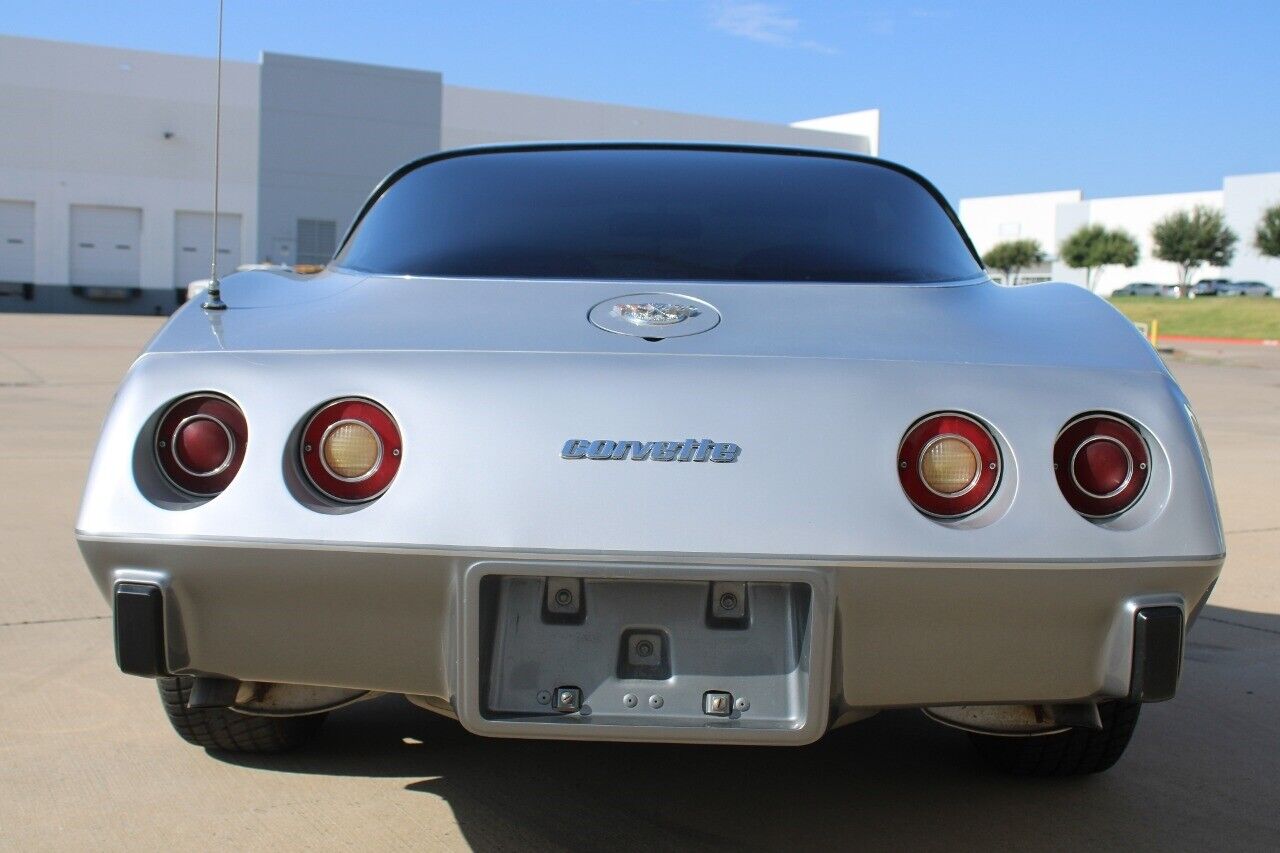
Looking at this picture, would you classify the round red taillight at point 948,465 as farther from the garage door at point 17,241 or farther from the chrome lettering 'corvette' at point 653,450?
the garage door at point 17,241

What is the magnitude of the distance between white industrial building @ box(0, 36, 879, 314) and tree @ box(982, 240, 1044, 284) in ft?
154

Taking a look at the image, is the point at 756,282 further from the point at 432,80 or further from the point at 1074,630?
the point at 432,80

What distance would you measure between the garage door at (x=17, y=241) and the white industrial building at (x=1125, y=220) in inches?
1770

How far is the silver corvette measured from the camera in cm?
187

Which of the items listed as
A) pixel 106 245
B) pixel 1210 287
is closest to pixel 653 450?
pixel 106 245

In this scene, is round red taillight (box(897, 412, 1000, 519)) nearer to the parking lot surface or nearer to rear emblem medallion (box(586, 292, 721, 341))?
rear emblem medallion (box(586, 292, 721, 341))

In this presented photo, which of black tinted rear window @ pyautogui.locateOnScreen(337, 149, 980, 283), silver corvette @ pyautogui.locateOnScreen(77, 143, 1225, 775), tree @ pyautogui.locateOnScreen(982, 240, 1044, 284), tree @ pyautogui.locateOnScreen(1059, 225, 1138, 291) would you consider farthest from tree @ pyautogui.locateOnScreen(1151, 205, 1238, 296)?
silver corvette @ pyautogui.locateOnScreen(77, 143, 1225, 775)

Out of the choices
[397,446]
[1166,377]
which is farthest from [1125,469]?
[397,446]

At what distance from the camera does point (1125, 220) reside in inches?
3177

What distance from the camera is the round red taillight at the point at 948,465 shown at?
194 cm

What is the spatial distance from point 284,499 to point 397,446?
189 millimetres

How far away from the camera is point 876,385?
1960 mm

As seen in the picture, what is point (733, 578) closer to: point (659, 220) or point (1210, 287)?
point (659, 220)

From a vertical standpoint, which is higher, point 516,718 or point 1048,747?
point 516,718
